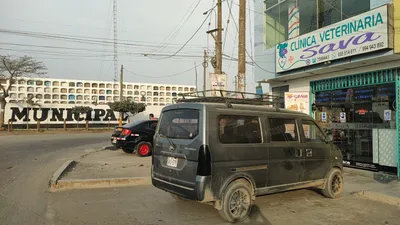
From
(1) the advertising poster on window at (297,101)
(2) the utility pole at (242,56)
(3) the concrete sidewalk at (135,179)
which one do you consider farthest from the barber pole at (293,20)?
(3) the concrete sidewalk at (135,179)

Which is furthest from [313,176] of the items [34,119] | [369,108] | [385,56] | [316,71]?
[34,119]

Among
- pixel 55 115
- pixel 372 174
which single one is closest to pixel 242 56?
pixel 372 174

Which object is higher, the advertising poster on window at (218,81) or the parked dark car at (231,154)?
the advertising poster on window at (218,81)

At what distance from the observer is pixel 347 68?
11398 millimetres

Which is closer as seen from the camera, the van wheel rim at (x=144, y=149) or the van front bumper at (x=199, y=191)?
the van front bumper at (x=199, y=191)

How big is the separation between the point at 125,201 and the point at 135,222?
1.57 meters

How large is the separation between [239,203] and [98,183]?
13.8 feet

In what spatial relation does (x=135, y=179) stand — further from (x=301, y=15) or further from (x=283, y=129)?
(x=301, y=15)

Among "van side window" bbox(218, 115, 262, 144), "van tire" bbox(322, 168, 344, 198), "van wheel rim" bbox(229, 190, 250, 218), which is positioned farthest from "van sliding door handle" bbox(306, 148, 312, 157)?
"van wheel rim" bbox(229, 190, 250, 218)

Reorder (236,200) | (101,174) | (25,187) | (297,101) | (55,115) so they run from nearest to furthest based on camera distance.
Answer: (236,200), (25,187), (101,174), (297,101), (55,115)

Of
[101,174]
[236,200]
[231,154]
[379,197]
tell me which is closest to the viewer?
[231,154]

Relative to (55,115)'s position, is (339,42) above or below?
above

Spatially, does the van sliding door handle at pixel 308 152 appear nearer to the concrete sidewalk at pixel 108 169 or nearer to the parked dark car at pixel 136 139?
the concrete sidewalk at pixel 108 169

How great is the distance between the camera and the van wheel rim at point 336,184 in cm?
788
